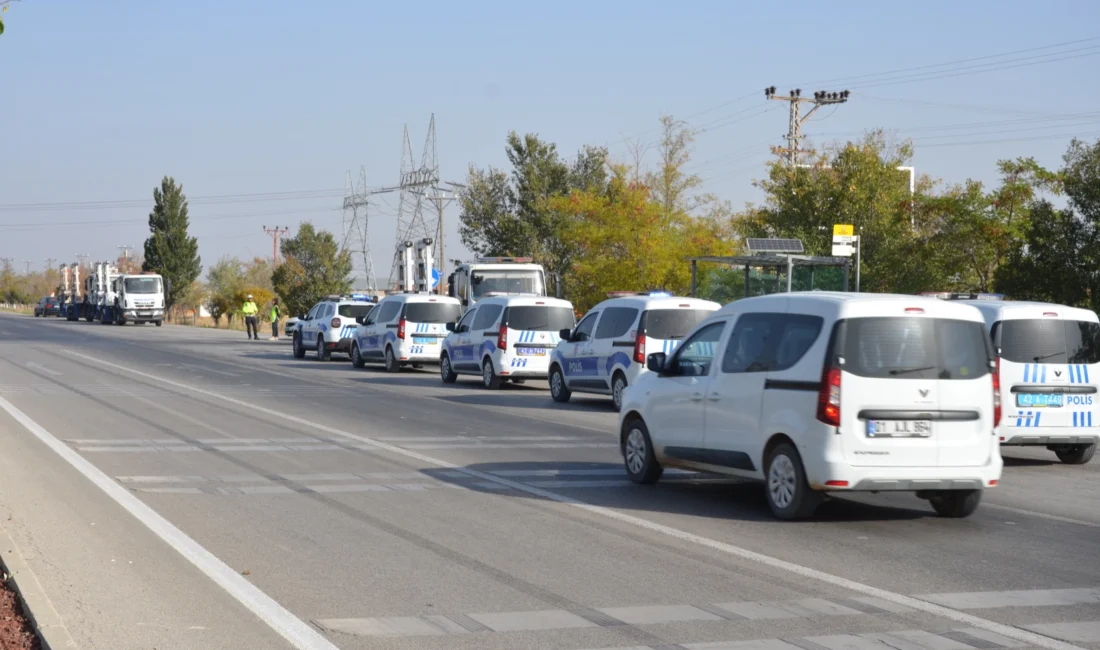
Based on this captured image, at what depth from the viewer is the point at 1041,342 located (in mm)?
14734

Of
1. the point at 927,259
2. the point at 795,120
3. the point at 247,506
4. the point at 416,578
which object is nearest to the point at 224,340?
the point at 795,120

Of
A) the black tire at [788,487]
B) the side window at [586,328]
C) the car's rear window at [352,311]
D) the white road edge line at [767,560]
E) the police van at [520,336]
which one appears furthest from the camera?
the car's rear window at [352,311]

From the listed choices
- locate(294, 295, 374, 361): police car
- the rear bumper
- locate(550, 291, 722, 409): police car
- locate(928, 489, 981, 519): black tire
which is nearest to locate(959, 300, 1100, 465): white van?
locate(928, 489, 981, 519): black tire

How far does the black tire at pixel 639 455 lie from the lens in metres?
12.3

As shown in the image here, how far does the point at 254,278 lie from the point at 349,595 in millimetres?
121789

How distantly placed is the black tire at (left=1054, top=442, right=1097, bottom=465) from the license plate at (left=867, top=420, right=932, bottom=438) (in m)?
5.99

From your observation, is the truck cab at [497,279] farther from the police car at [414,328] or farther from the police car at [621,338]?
the police car at [621,338]

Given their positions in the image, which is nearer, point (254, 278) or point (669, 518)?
point (669, 518)

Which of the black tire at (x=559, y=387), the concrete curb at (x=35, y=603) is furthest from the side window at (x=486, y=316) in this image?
the concrete curb at (x=35, y=603)

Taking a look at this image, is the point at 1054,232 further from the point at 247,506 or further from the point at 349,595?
the point at 349,595

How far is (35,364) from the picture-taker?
3234 cm

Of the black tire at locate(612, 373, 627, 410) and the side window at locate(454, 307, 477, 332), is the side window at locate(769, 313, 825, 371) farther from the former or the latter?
the side window at locate(454, 307, 477, 332)

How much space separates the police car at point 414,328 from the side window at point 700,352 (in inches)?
764

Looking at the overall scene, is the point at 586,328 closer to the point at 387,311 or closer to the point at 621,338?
the point at 621,338
